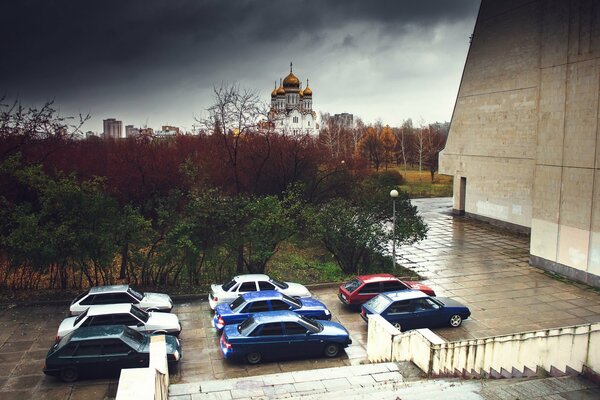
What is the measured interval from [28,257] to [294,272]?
10.3 metres

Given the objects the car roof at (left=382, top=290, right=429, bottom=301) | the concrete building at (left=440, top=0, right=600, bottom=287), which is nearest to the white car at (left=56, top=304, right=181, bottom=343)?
the car roof at (left=382, top=290, right=429, bottom=301)

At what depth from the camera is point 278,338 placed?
12914 millimetres

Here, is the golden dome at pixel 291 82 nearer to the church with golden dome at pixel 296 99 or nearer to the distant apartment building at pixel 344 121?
the church with golden dome at pixel 296 99

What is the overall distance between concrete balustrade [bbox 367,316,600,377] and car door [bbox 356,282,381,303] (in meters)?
5.21

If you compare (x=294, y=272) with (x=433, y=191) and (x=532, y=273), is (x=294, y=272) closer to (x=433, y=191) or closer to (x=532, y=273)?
(x=532, y=273)

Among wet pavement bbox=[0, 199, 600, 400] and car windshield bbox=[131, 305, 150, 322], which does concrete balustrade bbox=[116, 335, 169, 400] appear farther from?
car windshield bbox=[131, 305, 150, 322]

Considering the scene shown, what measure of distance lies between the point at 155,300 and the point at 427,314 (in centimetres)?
872

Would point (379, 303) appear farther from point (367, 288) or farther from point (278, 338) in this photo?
point (278, 338)

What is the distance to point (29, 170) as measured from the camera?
18266mm

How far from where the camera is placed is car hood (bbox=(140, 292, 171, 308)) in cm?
1588

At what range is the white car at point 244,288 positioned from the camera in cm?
1648

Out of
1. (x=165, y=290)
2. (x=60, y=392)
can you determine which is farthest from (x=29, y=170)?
(x=60, y=392)

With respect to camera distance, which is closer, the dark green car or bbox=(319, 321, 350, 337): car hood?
the dark green car

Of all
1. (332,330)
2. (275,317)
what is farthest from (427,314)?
(275,317)
